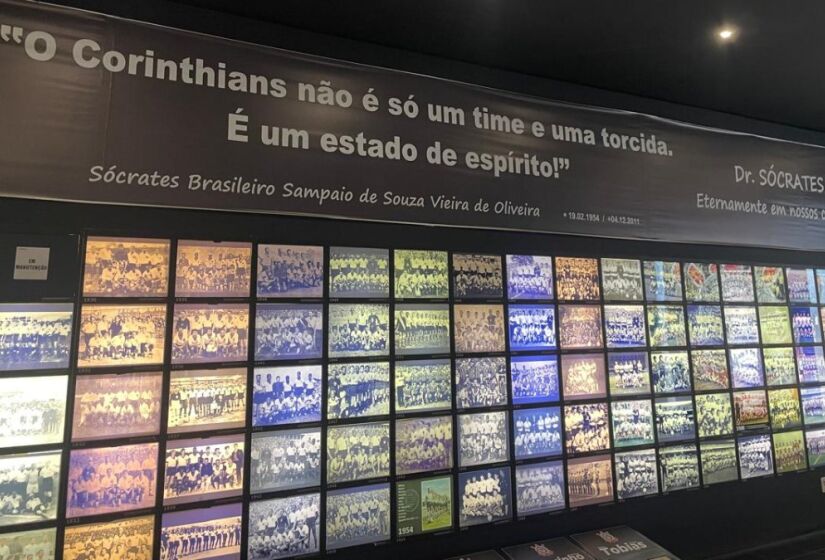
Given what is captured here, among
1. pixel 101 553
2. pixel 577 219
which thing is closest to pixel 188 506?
pixel 101 553

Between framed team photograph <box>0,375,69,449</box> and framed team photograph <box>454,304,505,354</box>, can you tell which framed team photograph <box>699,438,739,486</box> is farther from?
framed team photograph <box>0,375,69,449</box>

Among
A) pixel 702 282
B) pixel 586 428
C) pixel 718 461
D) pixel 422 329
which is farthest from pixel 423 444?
pixel 702 282

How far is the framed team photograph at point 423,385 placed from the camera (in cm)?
243

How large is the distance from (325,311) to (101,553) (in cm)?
134

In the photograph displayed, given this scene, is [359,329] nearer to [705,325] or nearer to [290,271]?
[290,271]

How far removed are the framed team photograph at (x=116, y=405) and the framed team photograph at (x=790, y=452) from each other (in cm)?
375

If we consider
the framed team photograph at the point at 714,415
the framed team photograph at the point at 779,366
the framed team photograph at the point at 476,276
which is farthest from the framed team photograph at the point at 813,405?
the framed team photograph at the point at 476,276

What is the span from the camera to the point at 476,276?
2625mm

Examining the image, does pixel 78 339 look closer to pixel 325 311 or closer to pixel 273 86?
pixel 325 311

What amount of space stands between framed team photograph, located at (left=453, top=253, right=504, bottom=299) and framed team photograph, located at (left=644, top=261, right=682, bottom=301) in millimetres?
1060

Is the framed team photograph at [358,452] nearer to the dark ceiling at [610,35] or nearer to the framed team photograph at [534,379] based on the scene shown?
the framed team photograph at [534,379]

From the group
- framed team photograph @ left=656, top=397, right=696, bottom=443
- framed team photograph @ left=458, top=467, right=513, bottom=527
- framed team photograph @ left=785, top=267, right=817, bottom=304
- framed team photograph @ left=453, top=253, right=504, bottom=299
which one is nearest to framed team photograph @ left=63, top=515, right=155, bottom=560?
framed team photograph @ left=458, top=467, right=513, bottom=527

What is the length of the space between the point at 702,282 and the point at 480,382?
1749 mm

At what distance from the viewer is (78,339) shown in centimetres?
198
